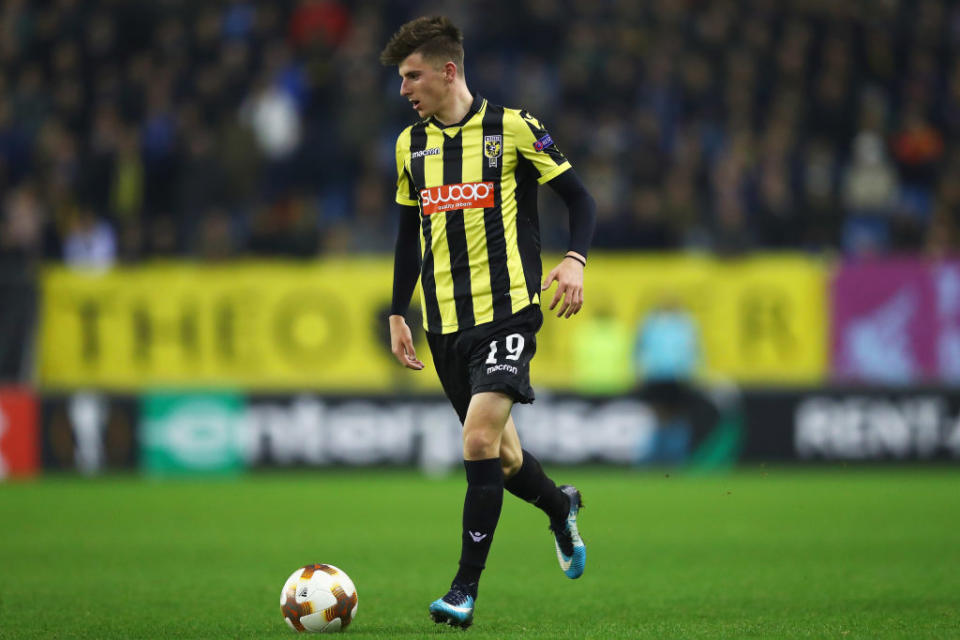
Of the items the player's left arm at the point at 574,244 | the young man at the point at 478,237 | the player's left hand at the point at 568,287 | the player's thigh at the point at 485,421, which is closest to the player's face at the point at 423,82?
the young man at the point at 478,237

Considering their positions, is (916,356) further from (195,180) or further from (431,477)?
(195,180)

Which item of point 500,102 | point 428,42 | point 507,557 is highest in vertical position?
point 500,102

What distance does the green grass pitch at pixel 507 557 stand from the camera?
220 inches

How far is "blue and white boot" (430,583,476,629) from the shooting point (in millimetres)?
5270

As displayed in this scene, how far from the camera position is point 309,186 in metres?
16.3

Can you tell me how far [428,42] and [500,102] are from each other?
36.6ft

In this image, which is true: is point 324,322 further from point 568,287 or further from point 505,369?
point 568,287

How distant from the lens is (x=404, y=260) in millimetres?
5957

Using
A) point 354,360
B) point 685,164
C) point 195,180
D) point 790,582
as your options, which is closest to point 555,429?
point 354,360

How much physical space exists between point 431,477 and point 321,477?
120 centimetres

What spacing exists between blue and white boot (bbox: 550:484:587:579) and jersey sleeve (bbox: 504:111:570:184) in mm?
1422

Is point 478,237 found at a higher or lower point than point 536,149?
lower

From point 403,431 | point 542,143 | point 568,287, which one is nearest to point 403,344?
point 568,287

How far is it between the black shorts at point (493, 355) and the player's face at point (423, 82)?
2.96 feet
